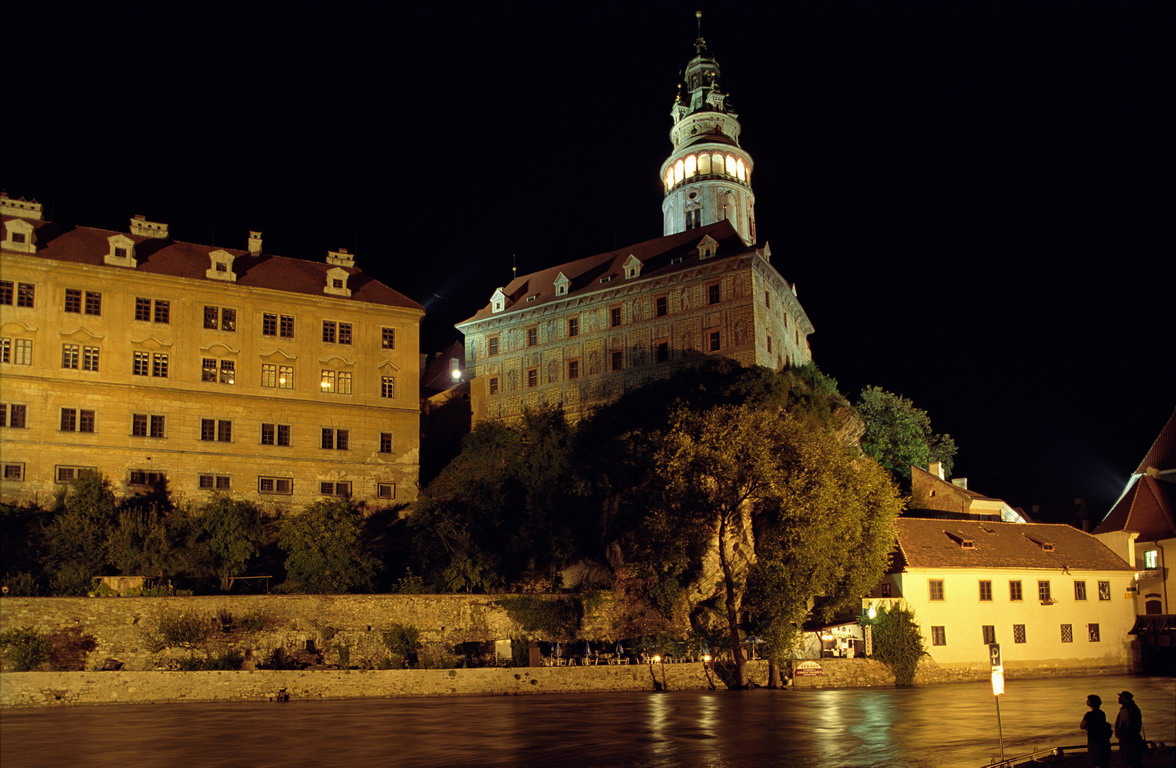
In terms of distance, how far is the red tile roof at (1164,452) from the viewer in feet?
213

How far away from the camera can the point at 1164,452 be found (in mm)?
65438

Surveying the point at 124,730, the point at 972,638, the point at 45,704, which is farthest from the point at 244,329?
the point at 972,638

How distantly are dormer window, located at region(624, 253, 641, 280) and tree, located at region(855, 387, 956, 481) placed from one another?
59.5 feet

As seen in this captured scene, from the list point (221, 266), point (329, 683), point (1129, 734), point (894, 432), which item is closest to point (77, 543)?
point (329, 683)

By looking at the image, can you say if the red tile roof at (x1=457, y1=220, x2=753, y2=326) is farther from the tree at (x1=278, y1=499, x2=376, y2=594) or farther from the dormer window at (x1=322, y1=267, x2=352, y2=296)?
the tree at (x1=278, y1=499, x2=376, y2=594)

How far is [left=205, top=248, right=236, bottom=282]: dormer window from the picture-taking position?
52.6m

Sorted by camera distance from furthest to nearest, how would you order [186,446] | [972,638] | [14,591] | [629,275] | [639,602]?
[629,275] → [186,446] → [972,638] → [639,602] → [14,591]

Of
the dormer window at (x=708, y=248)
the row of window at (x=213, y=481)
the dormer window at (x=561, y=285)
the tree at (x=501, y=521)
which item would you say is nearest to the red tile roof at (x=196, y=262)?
the row of window at (x=213, y=481)

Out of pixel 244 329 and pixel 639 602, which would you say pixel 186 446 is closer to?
pixel 244 329

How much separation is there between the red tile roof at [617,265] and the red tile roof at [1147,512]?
2506 centimetres

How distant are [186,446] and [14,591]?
485 inches

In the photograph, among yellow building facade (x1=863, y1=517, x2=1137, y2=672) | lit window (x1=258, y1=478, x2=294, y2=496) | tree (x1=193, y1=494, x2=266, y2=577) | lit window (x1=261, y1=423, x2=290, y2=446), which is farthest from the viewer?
lit window (x1=261, y1=423, x2=290, y2=446)

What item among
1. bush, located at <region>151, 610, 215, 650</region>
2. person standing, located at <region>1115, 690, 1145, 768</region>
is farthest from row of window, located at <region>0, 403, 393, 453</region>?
person standing, located at <region>1115, 690, 1145, 768</region>

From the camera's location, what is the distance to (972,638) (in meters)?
46.0
